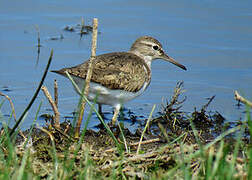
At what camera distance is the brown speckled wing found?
6789 millimetres

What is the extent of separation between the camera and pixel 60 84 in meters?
8.70

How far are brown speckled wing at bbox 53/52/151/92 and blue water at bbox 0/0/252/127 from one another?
70 centimetres

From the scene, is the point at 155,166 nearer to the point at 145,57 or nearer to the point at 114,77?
the point at 114,77

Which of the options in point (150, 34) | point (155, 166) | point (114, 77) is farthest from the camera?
point (150, 34)

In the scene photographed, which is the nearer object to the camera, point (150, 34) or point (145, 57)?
point (145, 57)

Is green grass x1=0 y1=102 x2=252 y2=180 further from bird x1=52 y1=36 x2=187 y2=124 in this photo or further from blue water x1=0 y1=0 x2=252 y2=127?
blue water x1=0 y1=0 x2=252 y2=127

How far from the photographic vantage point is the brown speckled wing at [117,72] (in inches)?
267

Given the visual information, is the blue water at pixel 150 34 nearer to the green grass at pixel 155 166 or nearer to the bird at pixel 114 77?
the bird at pixel 114 77

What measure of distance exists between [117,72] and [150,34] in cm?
326

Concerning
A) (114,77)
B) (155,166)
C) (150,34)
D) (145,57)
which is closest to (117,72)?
(114,77)

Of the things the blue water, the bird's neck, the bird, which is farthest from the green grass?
the bird's neck

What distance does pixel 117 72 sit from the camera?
7.07 metres

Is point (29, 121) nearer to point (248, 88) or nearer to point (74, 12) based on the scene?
point (248, 88)

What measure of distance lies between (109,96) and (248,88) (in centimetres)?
263
